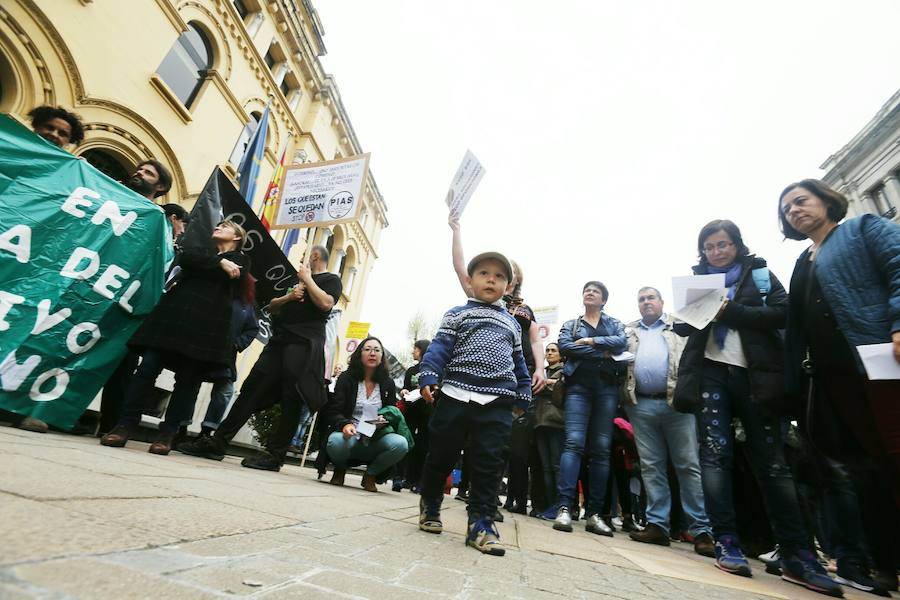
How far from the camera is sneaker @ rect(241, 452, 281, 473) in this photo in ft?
11.9

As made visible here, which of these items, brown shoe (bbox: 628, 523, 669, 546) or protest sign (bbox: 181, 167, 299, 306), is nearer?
brown shoe (bbox: 628, 523, 669, 546)

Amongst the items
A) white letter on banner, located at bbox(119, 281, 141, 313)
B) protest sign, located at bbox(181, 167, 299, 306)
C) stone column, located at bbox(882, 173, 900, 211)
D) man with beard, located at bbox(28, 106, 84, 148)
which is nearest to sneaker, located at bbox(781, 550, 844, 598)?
white letter on banner, located at bbox(119, 281, 141, 313)

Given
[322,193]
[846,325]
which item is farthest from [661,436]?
[322,193]

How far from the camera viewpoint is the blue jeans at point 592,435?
371cm

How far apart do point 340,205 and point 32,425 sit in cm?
450

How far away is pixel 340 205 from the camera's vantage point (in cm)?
661

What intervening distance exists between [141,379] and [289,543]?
8.14 feet

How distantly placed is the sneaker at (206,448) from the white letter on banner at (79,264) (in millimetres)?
1482

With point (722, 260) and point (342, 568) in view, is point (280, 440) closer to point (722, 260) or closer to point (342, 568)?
point (342, 568)

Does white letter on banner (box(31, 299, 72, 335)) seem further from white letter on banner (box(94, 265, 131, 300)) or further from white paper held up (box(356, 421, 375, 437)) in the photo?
white paper held up (box(356, 421, 375, 437))

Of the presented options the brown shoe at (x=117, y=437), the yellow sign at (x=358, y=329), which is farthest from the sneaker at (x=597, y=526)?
the yellow sign at (x=358, y=329)

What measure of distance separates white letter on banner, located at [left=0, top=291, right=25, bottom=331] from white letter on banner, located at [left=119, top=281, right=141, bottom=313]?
0.53m

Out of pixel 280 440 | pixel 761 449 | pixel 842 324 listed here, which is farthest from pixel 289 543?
pixel 280 440

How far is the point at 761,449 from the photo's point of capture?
247 centimetres
